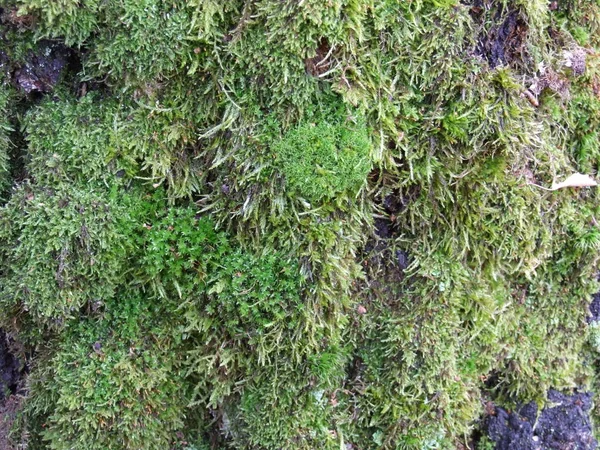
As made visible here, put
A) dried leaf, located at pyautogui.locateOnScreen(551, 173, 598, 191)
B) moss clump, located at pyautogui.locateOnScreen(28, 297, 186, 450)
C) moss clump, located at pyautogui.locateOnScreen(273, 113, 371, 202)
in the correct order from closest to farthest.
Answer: moss clump, located at pyautogui.locateOnScreen(273, 113, 371, 202) < moss clump, located at pyautogui.locateOnScreen(28, 297, 186, 450) < dried leaf, located at pyautogui.locateOnScreen(551, 173, 598, 191)

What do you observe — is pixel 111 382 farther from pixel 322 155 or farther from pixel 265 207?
pixel 322 155

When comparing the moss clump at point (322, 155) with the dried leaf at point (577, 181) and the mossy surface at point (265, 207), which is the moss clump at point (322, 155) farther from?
the dried leaf at point (577, 181)

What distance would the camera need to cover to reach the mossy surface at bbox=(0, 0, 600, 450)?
1.82 meters

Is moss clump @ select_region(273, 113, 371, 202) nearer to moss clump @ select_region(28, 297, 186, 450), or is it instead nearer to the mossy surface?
the mossy surface

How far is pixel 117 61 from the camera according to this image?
1.83 meters

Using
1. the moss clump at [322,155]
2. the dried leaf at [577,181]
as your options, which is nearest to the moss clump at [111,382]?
the moss clump at [322,155]

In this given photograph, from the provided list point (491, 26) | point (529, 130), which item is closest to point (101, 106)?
point (491, 26)

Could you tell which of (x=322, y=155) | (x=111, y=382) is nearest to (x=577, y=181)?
(x=322, y=155)

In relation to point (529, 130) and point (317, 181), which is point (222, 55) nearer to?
point (317, 181)

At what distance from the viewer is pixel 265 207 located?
190 cm

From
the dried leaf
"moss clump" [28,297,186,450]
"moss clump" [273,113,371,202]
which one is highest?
"moss clump" [273,113,371,202]

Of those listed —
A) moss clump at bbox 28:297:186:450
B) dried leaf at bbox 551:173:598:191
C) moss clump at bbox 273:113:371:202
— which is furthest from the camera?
dried leaf at bbox 551:173:598:191

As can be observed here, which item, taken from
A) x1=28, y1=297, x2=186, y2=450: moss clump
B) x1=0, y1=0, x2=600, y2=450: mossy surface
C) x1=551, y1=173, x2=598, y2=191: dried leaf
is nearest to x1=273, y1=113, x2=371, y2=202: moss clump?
x1=0, y1=0, x2=600, y2=450: mossy surface

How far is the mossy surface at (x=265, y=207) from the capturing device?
1823 mm
